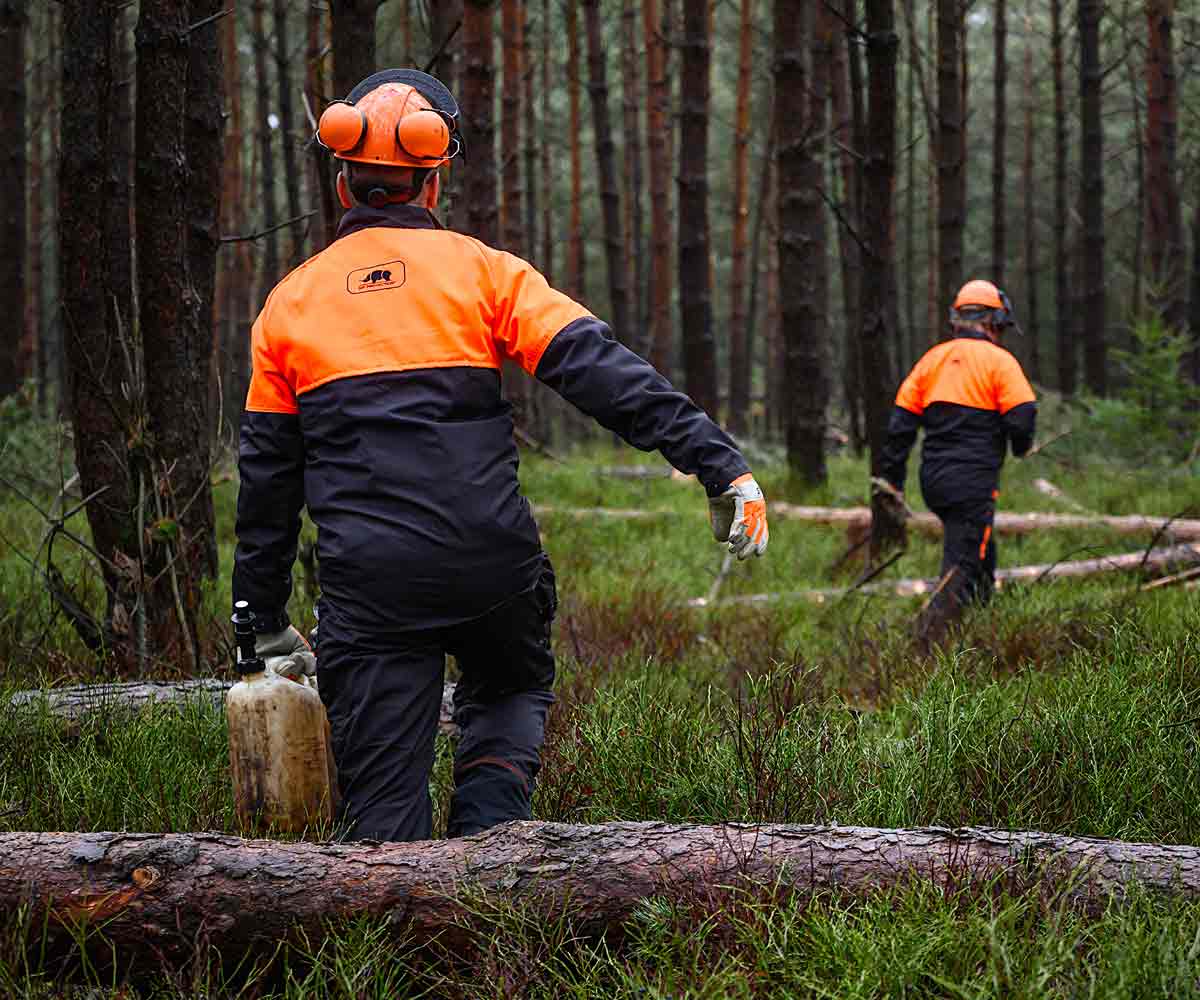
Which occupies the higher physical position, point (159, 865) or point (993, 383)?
point (993, 383)

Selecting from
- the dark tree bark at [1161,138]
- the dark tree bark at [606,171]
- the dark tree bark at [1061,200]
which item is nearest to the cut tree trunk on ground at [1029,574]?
the dark tree bark at [1161,138]

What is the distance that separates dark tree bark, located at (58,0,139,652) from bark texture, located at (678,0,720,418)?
7.87 meters

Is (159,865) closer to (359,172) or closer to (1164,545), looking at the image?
(359,172)

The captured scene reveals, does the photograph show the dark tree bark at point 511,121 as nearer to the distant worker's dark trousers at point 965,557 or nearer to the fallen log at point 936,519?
the fallen log at point 936,519

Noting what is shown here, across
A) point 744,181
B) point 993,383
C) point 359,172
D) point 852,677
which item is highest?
point 744,181

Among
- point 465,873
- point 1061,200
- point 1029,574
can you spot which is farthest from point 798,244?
point 1061,200

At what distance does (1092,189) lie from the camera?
17.6m

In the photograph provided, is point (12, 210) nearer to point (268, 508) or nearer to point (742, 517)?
point (268, 508)

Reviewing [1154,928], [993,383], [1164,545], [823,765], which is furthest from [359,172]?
[1164,545]

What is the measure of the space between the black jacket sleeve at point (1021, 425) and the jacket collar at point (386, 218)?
15.1 ft

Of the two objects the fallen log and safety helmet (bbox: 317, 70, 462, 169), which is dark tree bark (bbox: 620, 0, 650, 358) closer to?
the fallen log

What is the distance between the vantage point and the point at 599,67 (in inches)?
630

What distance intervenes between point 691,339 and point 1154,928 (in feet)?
36.2

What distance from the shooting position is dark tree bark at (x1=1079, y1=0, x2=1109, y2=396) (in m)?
17.0
